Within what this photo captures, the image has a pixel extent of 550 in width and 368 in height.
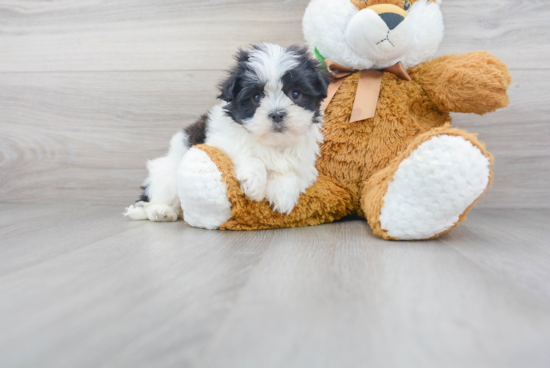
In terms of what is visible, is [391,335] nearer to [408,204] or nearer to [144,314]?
[144,314]

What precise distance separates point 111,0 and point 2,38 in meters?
0.56

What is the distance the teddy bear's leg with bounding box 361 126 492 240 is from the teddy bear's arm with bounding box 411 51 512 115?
0.30m

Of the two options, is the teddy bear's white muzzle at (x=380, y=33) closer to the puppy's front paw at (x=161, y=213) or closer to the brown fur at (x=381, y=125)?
the brown fur at (x=381, y=125)

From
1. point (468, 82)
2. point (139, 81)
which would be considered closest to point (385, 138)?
point (468, 82)

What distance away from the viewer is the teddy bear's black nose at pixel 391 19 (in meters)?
1.23

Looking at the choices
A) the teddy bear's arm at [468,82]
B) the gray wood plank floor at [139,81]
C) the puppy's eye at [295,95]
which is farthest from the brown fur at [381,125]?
the gray wood plank floor at [139,81]

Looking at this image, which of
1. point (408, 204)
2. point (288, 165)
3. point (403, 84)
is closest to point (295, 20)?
point (403, 84)

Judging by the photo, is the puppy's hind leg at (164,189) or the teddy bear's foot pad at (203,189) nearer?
the teddy bear's foot pad at (203,189)

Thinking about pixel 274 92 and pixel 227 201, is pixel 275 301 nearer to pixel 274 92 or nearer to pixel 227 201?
pixel 227 201

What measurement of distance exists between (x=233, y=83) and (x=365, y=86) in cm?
47

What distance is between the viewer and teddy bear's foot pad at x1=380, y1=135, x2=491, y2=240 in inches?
39.3

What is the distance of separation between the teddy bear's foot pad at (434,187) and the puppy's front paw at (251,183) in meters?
0.34

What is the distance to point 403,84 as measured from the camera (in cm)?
139

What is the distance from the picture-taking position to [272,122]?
1143mm
